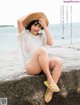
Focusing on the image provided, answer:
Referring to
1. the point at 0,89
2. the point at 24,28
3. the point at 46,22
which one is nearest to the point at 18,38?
the point at 24,28

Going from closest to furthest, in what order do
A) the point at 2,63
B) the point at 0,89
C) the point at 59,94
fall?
the point at 0,89 → the point at 59,94 → the point at 2,63

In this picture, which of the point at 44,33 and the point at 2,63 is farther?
the point at 2,63

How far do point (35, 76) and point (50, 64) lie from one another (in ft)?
0.74

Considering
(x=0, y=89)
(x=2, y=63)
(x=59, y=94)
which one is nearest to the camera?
(x=0, y=89)

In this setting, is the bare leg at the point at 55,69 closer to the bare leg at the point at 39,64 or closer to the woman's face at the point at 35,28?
the bare leg at the point at 39,64

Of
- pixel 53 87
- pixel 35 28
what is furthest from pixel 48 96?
pixel 35 28

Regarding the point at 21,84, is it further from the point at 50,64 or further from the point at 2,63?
the point at 2,63

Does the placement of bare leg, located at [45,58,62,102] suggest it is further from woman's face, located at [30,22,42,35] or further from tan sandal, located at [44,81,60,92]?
woman's face, located at [30,22,42,35]

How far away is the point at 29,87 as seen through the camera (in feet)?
13.2

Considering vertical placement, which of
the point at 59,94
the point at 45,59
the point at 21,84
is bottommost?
the point at 59,94

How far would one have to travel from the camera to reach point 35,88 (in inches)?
160

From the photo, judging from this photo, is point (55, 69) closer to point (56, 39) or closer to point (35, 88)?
point (35, 88)

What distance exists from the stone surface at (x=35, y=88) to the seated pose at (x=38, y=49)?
96mm

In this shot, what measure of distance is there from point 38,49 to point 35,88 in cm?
46
